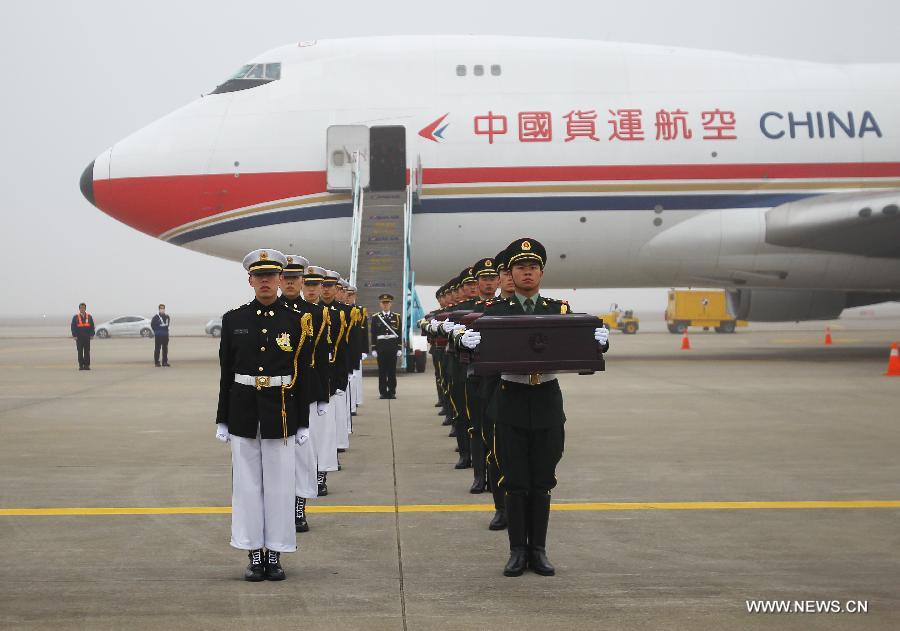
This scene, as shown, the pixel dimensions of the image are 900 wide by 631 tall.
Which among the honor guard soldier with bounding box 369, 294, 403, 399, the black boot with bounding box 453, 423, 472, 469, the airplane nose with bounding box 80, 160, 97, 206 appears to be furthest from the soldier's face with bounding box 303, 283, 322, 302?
the airplane nose with bounding box 80, 160, 97, 206

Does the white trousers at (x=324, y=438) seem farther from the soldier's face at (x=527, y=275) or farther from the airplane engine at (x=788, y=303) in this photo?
the airplane engine at (x=788, y=303)

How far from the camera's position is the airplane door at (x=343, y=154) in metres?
22.5

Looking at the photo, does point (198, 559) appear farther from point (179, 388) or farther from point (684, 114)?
point (684, 114)

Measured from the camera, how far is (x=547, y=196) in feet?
73.7

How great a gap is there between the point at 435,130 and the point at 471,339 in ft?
57.6

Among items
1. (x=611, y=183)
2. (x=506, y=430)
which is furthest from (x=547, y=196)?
(x=506, y=430)

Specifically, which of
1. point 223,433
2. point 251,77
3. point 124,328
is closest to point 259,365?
point 223,433

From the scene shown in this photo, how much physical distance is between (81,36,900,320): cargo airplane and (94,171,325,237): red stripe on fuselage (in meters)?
0.03

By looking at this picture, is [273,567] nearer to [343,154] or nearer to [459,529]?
[459,529]

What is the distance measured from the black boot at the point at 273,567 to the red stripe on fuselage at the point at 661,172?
17.3 m

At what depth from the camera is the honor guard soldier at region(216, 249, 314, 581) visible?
594 centimetres

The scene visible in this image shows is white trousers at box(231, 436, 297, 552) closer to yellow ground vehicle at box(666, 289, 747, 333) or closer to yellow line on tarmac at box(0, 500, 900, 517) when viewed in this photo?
yellow line on tarmac at box(0, 500, 900, 517)

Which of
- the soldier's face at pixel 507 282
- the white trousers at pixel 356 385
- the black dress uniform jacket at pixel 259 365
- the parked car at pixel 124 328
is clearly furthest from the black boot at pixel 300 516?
the parked car at pixel 124 328

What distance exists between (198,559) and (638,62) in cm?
1997
